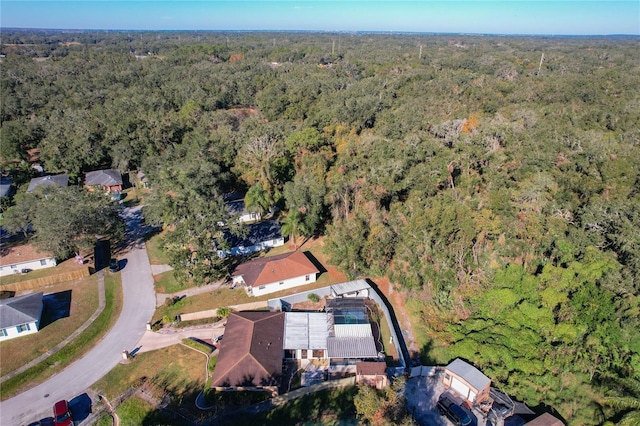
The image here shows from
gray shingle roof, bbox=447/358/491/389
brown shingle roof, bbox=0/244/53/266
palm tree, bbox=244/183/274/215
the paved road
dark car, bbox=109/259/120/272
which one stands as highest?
palm tree, bbox=244/183/274/215

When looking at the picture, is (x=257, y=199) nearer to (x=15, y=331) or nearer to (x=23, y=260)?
(x=15, y=331)

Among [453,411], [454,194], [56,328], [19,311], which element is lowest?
[56,328]

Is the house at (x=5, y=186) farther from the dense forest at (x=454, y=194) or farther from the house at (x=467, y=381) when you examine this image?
the house at (x=467, y=381)

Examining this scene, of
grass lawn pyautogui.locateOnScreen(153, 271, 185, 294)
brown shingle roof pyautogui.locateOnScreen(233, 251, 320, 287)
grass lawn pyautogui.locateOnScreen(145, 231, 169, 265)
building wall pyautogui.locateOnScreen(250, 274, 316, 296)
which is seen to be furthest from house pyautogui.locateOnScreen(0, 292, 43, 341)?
building wall pyautogui.locateOnScreen(250, 274, 316, 296)

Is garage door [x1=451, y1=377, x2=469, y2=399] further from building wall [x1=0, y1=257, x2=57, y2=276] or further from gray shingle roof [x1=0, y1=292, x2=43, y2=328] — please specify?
building wall [x1=0, y1=257, x2=57, y2=276]

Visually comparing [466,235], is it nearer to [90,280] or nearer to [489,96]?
[90,280]

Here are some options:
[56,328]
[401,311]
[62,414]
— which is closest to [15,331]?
[56,328]

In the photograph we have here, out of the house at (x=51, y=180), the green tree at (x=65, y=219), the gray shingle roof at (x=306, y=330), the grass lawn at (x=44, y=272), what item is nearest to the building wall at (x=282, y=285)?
the gray shingle roof at (x=306, y=330)
